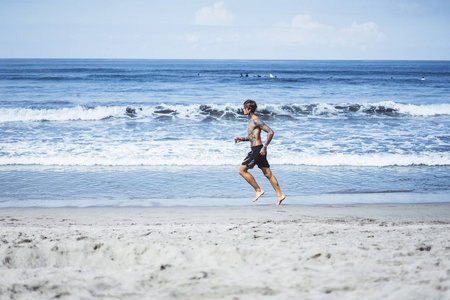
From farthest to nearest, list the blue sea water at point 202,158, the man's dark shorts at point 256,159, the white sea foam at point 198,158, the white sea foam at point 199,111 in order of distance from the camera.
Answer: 1. the white sea foam at point 199,111
2. the white sea foam at point 198,158
3. the blue sea water at point 202,158
4. the man's dark shorts at point 256,159

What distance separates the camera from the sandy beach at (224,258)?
10.7 ft

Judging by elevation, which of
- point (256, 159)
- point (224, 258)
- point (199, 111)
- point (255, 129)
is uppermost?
point (255, 129)

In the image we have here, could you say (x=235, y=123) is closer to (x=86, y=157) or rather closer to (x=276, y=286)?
(x=86, y=157)

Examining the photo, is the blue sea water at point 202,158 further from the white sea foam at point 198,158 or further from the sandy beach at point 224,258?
the sandy beach at point 224,258

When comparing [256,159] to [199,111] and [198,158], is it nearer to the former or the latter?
[198,158]

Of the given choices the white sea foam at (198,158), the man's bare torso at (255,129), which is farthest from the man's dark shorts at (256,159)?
the white sea foam at (198,158)

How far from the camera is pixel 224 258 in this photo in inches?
160

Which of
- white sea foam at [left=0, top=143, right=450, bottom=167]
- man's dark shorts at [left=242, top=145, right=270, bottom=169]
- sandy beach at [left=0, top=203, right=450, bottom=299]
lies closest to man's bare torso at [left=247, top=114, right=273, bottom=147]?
man's dark shorts at [left=242, top=145, right=270, bottom=169]

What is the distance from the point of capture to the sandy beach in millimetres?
3271

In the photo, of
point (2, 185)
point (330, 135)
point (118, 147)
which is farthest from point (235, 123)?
point (2, 185)

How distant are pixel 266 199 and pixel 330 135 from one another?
7.75 meters

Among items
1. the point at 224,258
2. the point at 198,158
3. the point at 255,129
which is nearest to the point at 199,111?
the point at 198,158

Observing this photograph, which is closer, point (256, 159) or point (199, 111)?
point (256, 159)

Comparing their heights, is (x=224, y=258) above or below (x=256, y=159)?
below
